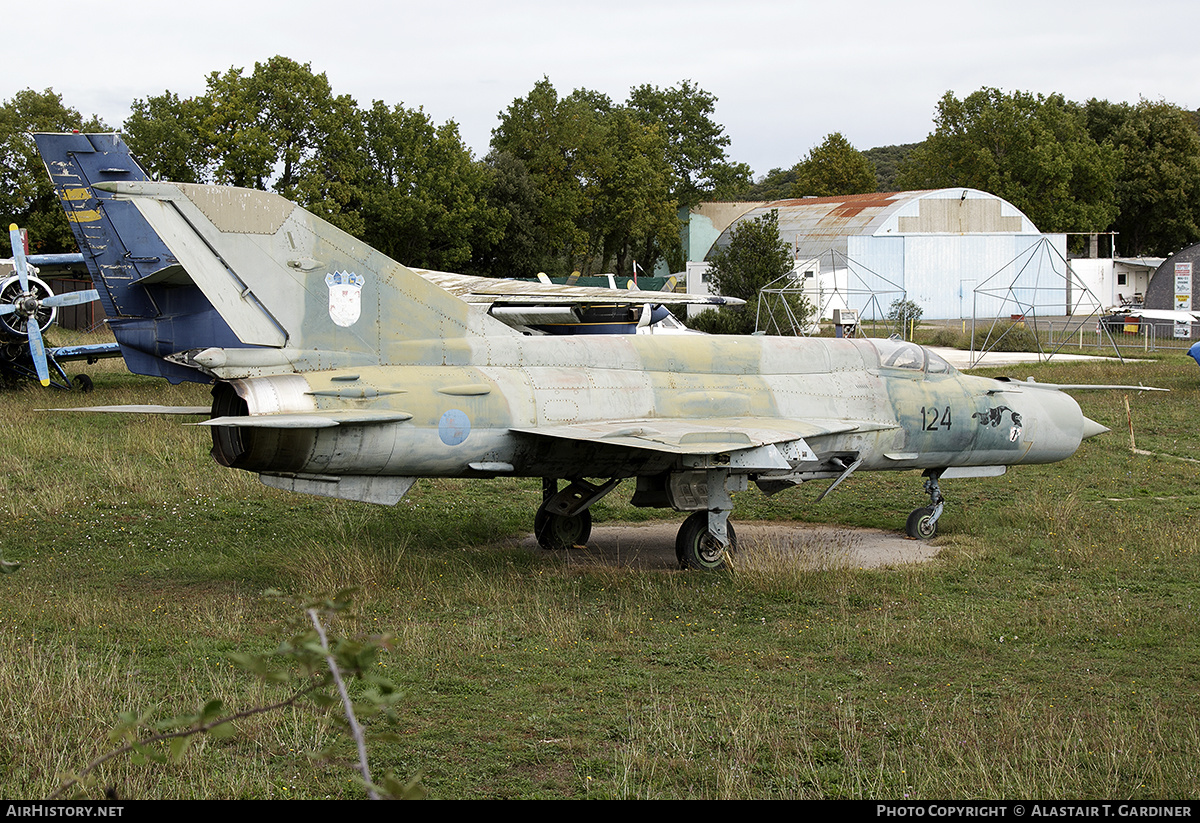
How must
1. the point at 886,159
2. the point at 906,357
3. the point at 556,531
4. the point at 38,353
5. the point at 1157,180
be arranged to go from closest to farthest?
the point at 556,531
the point at 906,357
the point at 38,353
the point at 1157,180
the point at 886,159

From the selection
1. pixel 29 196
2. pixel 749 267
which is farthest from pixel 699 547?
pixel 29 196

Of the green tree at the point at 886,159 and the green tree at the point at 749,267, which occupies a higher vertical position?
the green tree at the point at 886,159

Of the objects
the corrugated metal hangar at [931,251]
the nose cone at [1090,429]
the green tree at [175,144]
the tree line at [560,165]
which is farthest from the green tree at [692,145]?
the nose cone at [1090,429]

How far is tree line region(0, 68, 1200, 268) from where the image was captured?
156ft

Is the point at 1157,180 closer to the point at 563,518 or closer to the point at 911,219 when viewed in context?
the point at 911,219

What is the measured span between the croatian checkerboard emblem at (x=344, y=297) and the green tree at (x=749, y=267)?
1298 inches

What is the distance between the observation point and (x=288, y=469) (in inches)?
414

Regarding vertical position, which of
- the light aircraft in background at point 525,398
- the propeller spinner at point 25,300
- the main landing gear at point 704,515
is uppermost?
the propeller spinner at point 25,300

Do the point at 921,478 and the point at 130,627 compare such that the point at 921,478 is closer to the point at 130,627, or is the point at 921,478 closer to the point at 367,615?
the point at 367,615

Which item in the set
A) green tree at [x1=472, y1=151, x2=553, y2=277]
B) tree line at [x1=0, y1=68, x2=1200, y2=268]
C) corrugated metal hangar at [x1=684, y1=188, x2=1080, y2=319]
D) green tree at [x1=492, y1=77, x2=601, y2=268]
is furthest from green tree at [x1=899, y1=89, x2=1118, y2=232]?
green tree at [x1=472, y1=151, x2=553, y2=277]

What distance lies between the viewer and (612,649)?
916cm

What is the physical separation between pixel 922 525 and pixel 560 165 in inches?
2237

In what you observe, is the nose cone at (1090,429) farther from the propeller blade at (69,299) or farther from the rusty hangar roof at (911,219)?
the rusty hangar roof at (911,219)

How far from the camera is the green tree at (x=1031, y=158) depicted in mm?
75500
